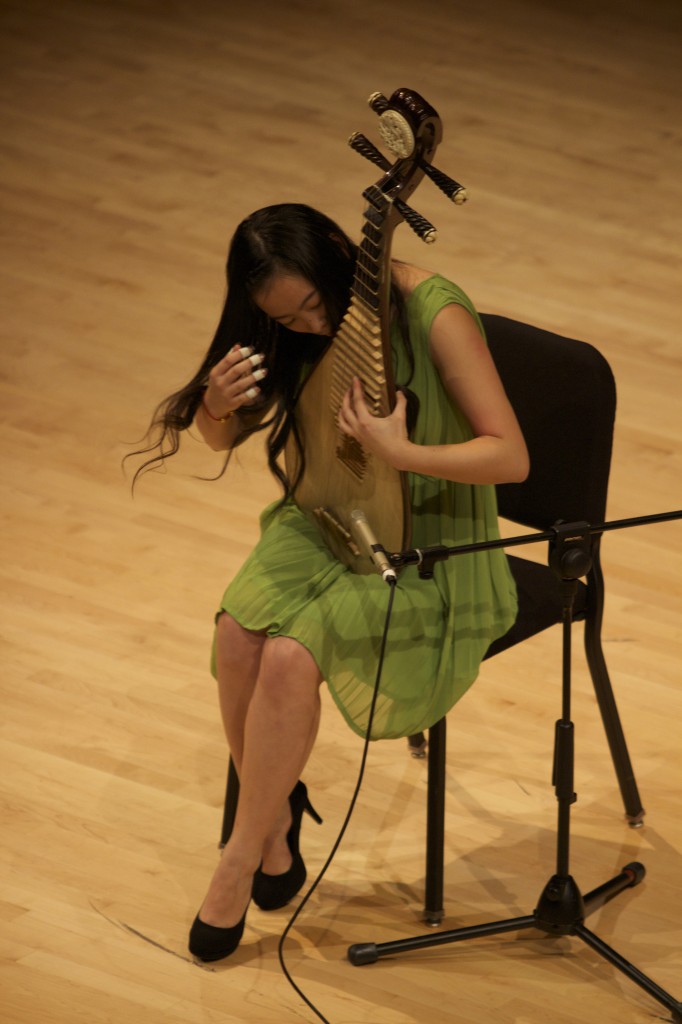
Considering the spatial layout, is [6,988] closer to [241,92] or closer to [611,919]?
[611,919]

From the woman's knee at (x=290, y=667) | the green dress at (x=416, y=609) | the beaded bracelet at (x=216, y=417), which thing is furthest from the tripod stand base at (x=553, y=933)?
the beaded bracelet at (x=216, y=417)

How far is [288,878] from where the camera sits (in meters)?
2.38

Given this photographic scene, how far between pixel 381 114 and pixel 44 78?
415 centimetres

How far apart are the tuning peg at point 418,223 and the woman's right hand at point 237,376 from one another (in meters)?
0.38

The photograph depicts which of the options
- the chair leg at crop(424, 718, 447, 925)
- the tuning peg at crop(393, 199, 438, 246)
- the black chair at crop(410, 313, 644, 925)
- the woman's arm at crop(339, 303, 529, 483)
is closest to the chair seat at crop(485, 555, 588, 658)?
the black chair at crop(410, 313, 644, 925)

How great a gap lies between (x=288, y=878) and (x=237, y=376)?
801 mm

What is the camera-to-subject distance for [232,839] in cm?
224

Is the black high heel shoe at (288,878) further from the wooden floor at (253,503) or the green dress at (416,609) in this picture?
the green dress at (416,609)

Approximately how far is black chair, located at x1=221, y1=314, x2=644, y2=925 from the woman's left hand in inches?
13.9

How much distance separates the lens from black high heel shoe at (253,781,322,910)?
2367 millimetres

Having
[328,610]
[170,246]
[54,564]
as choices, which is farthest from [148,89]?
[328,610]

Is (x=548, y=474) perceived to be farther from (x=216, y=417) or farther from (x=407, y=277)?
(x=216, y=417)

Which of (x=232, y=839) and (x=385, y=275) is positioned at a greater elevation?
(x=385, y=275)

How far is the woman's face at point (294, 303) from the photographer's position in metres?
2.09
